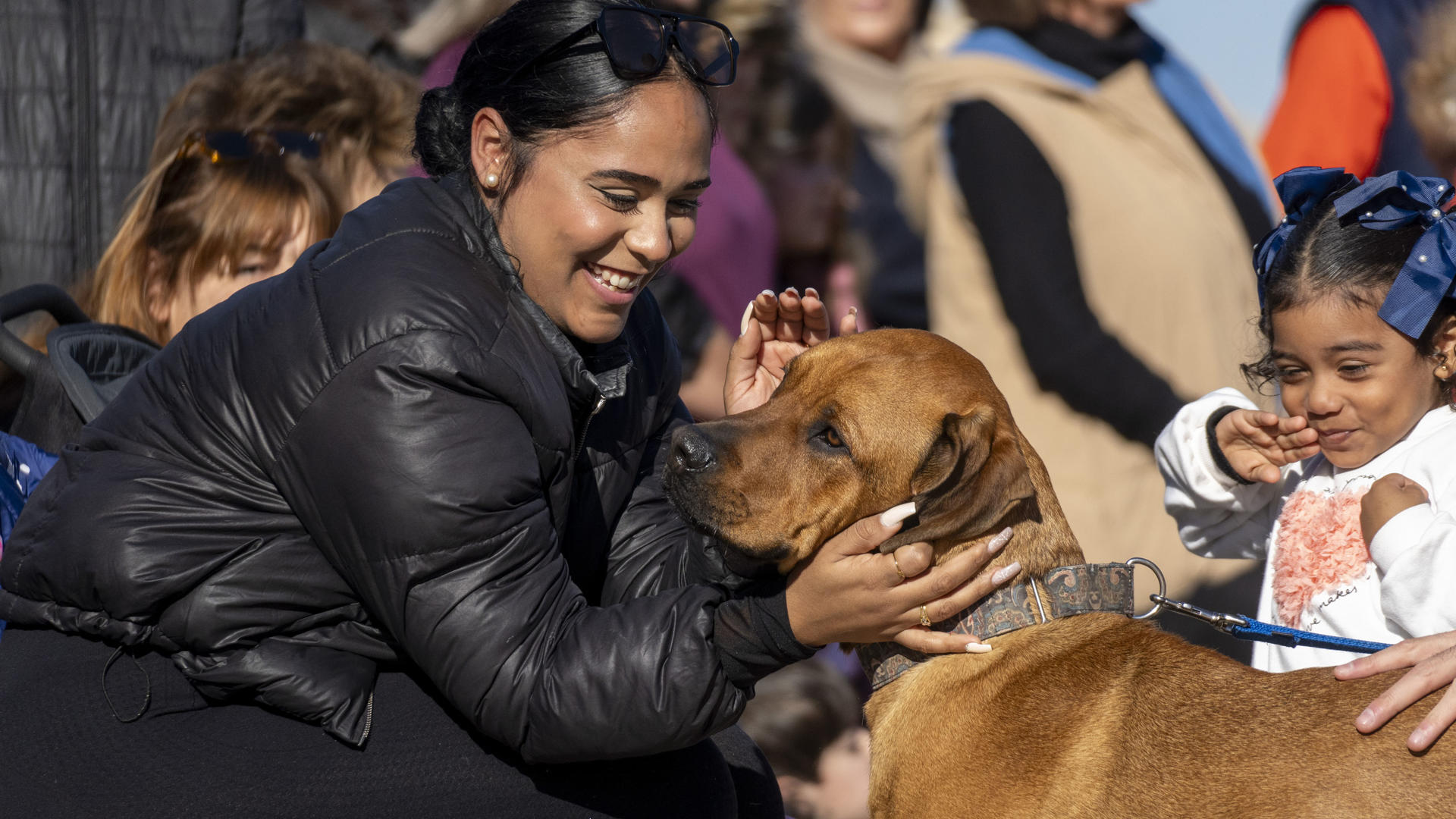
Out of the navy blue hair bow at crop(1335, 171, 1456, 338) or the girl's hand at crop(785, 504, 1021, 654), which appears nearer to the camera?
the girl's hand at crop(785, 504, 1021, 654)

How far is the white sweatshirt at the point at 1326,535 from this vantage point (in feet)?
9.45

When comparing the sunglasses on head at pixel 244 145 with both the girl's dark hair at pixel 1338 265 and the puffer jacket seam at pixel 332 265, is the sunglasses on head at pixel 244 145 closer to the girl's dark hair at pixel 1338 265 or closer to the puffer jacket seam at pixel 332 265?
the puffer jacket seam at pixel 332 265

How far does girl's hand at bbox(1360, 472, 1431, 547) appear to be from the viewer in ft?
9.81

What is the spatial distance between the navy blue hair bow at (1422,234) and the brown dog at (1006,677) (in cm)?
97

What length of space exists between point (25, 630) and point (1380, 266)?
137 inches

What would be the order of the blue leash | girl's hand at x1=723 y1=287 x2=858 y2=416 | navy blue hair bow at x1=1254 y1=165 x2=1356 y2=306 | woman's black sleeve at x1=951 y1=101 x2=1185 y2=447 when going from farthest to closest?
woman's black sleeve at x1=951 y1=101 x2=1185 y2=447 < girl's hand at x1=723 y1=287 x2=858 y2=416 < navy blue hair bow at x1=1254 y1=165 x2=1356 y2=306 < the blue leash

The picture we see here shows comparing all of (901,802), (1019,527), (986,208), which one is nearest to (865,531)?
(1019,527)

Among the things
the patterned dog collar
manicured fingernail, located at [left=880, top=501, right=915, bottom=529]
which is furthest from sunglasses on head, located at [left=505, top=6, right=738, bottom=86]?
the patterned dog collar

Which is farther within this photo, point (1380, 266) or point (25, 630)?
point (1380, 266)

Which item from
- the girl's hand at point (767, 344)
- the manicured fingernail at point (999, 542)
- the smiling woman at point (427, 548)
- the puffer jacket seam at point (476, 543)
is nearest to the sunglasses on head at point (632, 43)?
the smiling woman at point (427, 548)

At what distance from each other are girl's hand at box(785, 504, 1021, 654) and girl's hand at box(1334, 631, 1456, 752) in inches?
30.5

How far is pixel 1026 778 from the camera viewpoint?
2.71 metres

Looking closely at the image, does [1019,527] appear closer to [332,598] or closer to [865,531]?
[865,531]

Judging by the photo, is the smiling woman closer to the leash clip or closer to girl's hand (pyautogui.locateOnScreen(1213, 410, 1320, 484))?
the leash clip
